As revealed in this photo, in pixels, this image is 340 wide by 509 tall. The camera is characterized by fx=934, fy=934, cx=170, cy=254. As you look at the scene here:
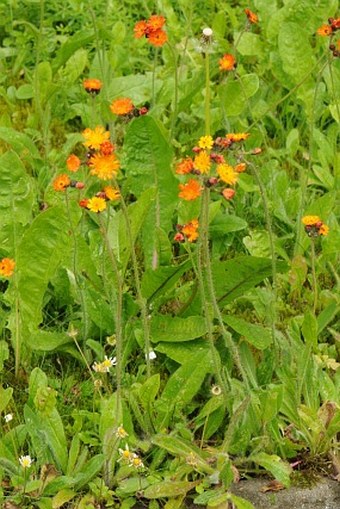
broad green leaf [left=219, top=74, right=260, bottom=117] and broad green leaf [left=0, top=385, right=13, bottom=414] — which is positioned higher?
broad green leaf [left=219, top=74, right=260, bottom=117]

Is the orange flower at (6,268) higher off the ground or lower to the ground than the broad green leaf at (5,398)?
higher

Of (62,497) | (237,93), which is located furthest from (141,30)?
(62,497)

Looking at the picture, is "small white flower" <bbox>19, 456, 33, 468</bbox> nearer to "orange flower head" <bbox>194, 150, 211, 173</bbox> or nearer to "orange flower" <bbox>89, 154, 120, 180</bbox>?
"orange flower" <bbox>89, 154, 120, 180</bbox>

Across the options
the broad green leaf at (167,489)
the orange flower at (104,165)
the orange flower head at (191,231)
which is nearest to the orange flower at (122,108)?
the orange flower head at (191,231)

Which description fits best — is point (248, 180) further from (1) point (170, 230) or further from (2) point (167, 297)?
(2) point (167, 297)

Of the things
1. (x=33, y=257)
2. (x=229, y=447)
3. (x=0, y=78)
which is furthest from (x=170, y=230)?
(x=0, y=78)

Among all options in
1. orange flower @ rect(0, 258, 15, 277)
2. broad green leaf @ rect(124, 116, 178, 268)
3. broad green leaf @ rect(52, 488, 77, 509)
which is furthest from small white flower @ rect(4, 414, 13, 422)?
broad green leaf @ rect(124, 116, 178, 268)

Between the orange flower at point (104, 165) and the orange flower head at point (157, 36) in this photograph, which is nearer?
the orange flower at point (104, 165)

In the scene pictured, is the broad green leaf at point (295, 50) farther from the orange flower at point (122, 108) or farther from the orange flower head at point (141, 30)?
the orange flower at point (122, 108)
